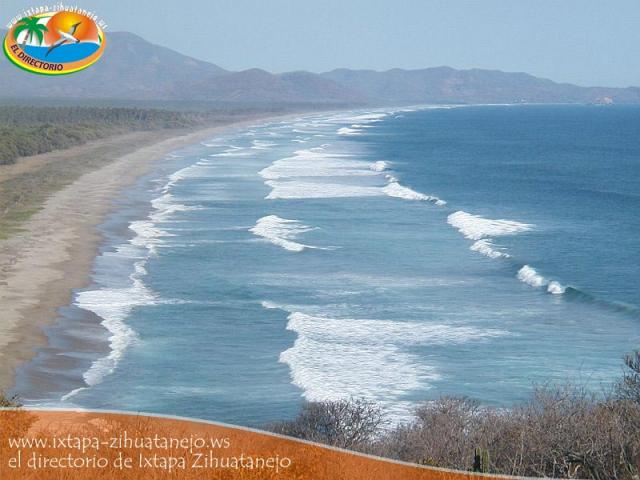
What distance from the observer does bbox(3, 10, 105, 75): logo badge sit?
27719 millimetres

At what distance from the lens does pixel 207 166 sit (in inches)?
2933

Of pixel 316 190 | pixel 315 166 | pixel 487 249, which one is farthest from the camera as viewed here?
pixel 315 166

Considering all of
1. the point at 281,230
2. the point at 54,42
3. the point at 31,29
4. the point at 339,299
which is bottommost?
the point at 339,299

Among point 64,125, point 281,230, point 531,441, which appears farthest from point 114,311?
point 64,125

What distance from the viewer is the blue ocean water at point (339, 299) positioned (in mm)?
22266

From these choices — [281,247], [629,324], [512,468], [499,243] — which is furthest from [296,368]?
[499,243]

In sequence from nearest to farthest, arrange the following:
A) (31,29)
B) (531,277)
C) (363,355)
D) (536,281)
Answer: (363,355), (31,29), (536,281), (531,277)

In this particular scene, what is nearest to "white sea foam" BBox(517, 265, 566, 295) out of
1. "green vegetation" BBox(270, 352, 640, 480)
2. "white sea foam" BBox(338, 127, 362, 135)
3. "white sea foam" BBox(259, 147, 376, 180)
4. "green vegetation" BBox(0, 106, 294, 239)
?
"green vegetation" BBox(270, 352, 640, 480)

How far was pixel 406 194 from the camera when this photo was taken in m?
58.8

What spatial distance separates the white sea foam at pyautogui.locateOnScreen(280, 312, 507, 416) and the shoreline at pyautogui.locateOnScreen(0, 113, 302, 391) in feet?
20.6

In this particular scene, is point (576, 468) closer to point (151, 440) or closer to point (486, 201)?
point (151, 440)

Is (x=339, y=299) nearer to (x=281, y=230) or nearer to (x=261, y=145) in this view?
(x=281, y=230)

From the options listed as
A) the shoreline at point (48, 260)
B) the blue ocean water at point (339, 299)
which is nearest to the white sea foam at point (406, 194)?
the blue ocean water at point (339, 299)

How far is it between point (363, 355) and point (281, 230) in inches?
760
